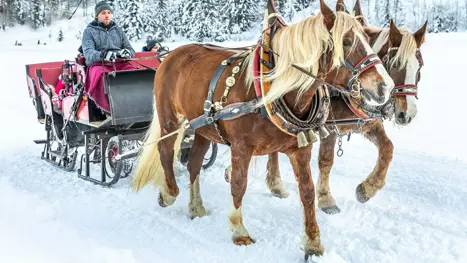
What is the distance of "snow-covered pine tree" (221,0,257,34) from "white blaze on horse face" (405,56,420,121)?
4181 cm

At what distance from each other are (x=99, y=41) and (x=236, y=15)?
132 ft

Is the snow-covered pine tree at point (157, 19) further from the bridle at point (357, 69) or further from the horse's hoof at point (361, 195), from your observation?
the bridle at point (357, 69)

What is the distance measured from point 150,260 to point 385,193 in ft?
10.5

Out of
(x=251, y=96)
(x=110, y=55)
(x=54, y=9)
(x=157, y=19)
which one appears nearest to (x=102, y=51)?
(x=110, y=55)

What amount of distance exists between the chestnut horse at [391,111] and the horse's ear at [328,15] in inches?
23.2

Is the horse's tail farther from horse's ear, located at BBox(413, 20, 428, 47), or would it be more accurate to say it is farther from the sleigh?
horse's ear, located at BBox(413, 20, 428, 47)

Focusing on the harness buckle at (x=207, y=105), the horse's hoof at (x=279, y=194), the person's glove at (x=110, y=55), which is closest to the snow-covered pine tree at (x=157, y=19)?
the person's glove at (x=110, y=55)

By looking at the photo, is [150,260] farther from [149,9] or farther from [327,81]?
[149,9]

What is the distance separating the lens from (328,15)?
3457mm

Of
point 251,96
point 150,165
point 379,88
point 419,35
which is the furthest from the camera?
point 150,165

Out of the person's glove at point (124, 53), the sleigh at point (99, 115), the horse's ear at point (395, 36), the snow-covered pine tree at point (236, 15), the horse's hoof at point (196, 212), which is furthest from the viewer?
the snow-covered pine tree at point (236, 15)

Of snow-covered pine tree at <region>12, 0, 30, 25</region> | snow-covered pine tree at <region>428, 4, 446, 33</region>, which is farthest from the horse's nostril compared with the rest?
snow-covered pine tree at <region>12, 0, 30, 25</region>

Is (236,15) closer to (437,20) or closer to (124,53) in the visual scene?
(437,20)

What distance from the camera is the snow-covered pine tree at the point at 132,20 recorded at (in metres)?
42.8
